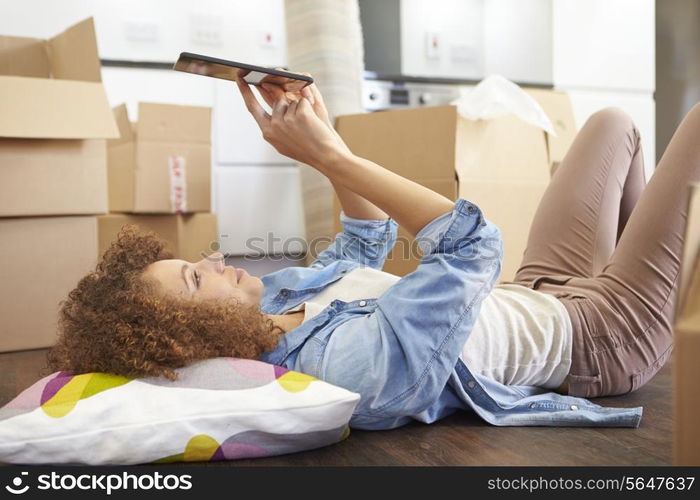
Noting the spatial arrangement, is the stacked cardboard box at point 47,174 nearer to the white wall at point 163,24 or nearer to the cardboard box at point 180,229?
the cardboard box at point 180,229

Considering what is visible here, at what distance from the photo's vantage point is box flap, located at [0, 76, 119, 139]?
6.21 feet

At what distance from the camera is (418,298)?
3.27ft

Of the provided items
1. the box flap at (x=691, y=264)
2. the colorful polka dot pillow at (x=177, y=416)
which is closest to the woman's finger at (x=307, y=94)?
the colorful polka dot pillow at (x=177, y=416)

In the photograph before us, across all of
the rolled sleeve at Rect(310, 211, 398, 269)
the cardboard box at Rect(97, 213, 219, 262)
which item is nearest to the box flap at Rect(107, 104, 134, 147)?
the cardboard box at Rect(97, 213, 219, 262)

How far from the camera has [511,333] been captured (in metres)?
1.16

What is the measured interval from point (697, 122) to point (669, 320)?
328mm

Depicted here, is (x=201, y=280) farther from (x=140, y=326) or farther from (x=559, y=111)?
(x=559, y=111)

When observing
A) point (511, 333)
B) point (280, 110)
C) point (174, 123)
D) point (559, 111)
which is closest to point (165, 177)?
point (174, 123)

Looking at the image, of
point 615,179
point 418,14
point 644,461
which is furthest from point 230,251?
point 644,461

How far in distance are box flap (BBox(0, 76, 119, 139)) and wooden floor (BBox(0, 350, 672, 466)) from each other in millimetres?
1250

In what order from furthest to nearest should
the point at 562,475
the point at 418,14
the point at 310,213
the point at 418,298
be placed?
1. the point at 418,14
2. the point at 310,213
3. the point at 418,298
4. the point at 562,475

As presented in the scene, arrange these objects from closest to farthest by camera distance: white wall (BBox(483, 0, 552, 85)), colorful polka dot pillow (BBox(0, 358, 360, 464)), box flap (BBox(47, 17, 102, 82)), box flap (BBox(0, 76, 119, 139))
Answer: colorful polka dot pillow (BBox(0, 358, 360, 464))
box flap (BBox(0, 76, 119, 139))
box flap (BBox(47, 17, 102, 82))
white wall (BBox(483, 0, 552, 85))

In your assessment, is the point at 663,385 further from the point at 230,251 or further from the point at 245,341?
the point at 230,251

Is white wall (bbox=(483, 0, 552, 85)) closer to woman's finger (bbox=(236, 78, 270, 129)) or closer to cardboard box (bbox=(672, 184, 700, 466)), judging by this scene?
woman's finger (bbox=(236, 78, 270, 129))
